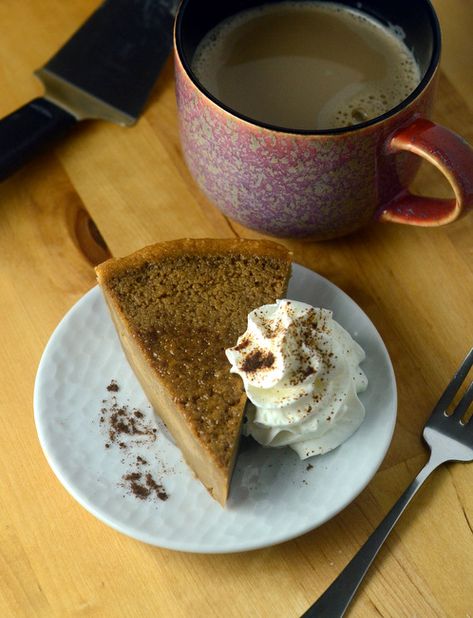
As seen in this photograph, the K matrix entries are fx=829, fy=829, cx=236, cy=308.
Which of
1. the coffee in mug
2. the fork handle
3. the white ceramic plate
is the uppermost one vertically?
the coffee in mug

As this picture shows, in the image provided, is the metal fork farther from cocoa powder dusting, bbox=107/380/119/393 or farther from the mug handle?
cocoa powder dusting, bbox=107/380/119/393

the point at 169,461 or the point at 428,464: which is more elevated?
the point at 169,461

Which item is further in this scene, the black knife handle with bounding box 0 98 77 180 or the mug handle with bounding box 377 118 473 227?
the black knife handle with bounding box 0 98 77 180

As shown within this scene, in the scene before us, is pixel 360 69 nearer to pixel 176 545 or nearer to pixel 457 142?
pixel 457 142

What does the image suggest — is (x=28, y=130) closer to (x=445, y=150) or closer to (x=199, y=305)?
(x=199, y=305)

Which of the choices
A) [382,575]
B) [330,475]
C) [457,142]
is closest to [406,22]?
[457,142]

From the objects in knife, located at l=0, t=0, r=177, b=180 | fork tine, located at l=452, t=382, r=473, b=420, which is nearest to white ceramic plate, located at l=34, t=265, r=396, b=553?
fork tine, located at l=452, t=382, r=473, b=420

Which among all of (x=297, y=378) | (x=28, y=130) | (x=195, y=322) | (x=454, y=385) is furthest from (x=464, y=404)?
(x=28, y=130)
